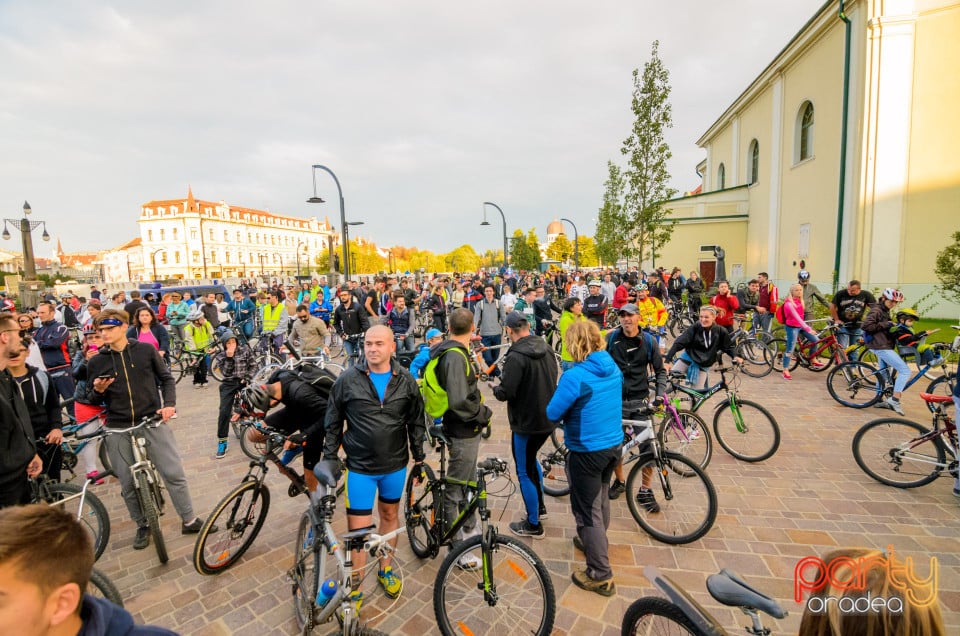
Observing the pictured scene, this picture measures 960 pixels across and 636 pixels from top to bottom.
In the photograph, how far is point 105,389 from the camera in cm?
417

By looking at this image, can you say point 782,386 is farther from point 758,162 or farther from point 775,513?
point 758,162

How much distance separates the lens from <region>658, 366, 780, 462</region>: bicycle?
5.62 metres

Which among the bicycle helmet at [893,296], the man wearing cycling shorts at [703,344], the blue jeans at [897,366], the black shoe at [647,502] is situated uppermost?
the bicycle helmet at [893,296]

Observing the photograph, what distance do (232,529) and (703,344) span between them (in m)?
5.69

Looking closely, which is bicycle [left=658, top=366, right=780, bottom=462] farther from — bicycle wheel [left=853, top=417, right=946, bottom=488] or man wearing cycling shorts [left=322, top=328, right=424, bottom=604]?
man wearing cycling shorts [left=322, top=328, right=424, bottom=604]

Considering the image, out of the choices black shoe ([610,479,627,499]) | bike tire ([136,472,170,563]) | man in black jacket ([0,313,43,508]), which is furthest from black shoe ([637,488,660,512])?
man in black jacket ([0,313,43,508])

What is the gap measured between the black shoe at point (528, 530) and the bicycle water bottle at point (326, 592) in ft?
6.15

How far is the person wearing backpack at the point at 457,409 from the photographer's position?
147 inches

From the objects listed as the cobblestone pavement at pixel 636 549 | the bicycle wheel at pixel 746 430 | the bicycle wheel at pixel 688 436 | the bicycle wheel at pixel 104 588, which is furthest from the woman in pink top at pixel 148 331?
the bicycle wheel at pixel 746 430

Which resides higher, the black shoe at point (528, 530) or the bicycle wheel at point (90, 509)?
the bicycle wheel at point (90, 509)

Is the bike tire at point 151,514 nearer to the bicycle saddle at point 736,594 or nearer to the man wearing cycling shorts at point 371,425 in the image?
the man wearing cycling shorts at point 371,425

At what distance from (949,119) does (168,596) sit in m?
23.1

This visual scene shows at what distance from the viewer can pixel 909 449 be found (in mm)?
4816

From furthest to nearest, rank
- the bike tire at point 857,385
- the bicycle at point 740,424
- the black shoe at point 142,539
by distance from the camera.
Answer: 1. the bike tire at point 857,385
2. the bicycle at point 740,424
3. the black shoe at point 142,539
